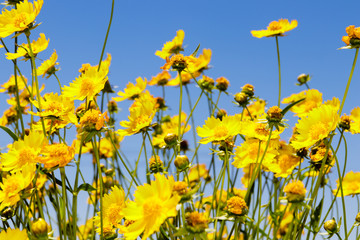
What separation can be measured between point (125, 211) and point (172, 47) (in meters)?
0.92

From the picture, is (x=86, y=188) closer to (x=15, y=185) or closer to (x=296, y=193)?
(x=15, y=185)

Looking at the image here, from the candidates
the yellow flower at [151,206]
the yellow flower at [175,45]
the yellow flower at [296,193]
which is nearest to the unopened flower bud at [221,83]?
the yellow flower at [175,45]

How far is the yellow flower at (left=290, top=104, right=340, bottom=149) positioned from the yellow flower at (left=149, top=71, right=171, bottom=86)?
1283 millimetres

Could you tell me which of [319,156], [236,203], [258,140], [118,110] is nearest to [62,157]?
[236,203]

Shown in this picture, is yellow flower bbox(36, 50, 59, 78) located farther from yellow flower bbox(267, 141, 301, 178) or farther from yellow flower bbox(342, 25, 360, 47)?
yellow flower bbox(342, 25, 360, 47)

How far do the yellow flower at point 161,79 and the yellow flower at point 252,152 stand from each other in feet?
3.78

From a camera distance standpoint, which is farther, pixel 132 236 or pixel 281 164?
pixel 281 164

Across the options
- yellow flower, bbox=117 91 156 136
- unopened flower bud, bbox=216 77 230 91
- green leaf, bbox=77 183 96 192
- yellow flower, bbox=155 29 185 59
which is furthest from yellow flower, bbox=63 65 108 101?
unopened flower bud, bbox=216 77 230 91

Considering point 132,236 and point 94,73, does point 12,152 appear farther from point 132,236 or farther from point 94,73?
point 132,236

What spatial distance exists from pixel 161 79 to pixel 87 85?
1.22 meters

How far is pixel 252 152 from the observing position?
4.35 feet

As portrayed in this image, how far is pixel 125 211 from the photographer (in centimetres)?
91

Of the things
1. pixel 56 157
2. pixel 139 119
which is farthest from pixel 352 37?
pixel 56 157

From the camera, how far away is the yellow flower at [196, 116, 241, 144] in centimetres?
125
